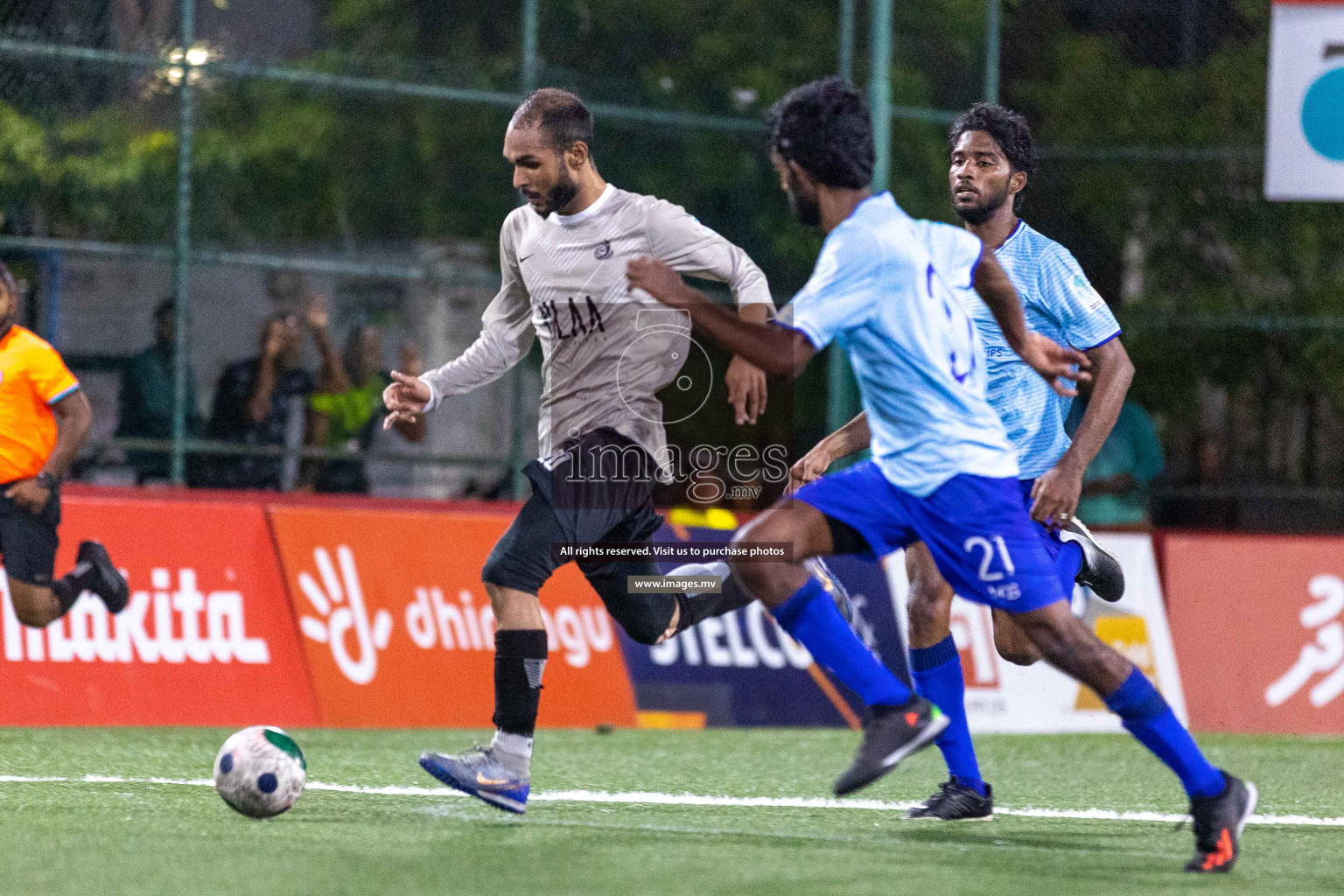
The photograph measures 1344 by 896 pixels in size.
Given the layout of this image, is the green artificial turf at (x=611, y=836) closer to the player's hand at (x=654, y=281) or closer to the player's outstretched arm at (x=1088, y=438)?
the player's outstretched arm at (x=1088, y=438)

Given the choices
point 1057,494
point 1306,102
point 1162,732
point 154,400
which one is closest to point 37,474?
point 154,400

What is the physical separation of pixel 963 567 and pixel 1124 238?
10368 millimetres

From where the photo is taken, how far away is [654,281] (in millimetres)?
5047

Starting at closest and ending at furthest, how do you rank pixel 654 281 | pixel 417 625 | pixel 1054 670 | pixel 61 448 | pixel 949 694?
pixel 654 281
pixel 949 694
pixel 61 448
pixel 417 625
pixel 1054 670

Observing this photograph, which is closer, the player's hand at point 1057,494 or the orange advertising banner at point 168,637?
the player's hand at point 1057,494

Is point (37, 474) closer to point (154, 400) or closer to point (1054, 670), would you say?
point (154, 400)

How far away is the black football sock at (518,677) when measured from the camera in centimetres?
613

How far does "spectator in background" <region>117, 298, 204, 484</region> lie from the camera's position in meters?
11.1

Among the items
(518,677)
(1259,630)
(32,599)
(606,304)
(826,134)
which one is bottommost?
(1259,630)

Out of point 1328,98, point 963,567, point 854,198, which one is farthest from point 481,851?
point 1328,98

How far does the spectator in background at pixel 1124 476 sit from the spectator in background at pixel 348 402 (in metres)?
4.27

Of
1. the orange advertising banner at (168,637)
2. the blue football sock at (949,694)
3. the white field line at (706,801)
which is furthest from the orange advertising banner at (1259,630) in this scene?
the orange advertising banner at (168,637)

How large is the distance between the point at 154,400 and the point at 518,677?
19.0 feet

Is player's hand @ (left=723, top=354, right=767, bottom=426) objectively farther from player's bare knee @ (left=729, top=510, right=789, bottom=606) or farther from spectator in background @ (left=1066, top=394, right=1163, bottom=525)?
spectator in background @ (left=1066, top=394, right=1163, bottom=525)
